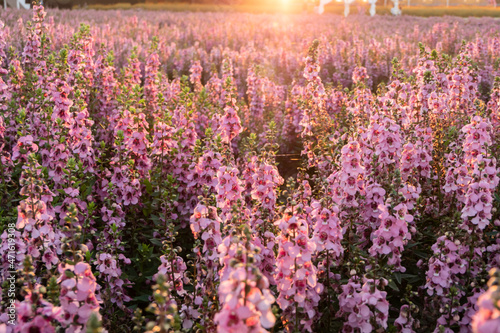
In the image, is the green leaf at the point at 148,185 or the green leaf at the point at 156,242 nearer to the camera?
the green leaf at the point at 156,242

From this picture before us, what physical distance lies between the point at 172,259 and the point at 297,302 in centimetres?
114

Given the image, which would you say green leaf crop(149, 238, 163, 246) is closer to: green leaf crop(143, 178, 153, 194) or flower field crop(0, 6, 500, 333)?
flower field crop(0, 6, 500, 333)

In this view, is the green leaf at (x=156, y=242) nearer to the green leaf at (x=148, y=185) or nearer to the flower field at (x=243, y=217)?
the flower field at (x=243, y=217)

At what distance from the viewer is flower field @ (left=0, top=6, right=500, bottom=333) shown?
2801mm

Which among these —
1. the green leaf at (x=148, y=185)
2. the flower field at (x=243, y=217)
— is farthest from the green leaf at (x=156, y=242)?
the green leaf at (x=148, y=185)

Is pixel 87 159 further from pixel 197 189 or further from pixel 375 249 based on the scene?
pixel 375 249

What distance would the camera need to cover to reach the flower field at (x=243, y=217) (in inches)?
Result: 110

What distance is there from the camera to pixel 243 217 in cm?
369

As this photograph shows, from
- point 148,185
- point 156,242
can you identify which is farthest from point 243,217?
Answer: point 148,185

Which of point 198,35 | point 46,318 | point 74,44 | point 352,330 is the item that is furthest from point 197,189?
point 198,35

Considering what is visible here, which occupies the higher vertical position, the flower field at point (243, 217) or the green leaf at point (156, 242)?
the flower field at point (243, 217)

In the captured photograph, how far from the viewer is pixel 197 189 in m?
5.48

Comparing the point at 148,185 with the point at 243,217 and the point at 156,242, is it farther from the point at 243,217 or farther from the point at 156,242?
the point at 243,217

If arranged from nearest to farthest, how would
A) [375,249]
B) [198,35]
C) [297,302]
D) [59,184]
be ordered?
[297,302], [375,249], [59,184], [198,35]
